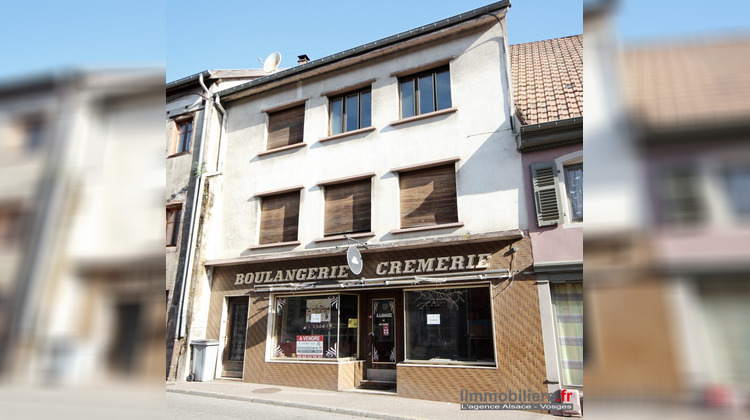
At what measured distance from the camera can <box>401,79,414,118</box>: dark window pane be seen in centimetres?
1443

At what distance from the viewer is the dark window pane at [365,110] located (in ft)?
49.7

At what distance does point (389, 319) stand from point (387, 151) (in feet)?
16.9

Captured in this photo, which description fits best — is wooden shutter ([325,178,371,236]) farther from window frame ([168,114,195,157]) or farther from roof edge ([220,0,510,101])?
window frame ([168,114,195,157])

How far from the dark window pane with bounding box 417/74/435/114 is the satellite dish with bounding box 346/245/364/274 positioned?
4.80m

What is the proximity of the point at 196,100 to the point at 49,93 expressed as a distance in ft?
63.3

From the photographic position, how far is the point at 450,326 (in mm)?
12141

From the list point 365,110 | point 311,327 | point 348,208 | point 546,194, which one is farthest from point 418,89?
point 311,327

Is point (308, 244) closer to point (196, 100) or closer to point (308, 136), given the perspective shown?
point (308, 136)

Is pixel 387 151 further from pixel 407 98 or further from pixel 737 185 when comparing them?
pixel 737 185

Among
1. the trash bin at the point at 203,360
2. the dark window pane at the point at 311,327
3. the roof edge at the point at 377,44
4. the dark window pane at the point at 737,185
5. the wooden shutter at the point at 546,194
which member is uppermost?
the roof edge at the point at 377,44

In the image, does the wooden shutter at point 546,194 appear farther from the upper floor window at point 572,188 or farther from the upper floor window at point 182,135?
the upper floor window at point 182,135

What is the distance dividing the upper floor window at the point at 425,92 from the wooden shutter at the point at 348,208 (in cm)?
272

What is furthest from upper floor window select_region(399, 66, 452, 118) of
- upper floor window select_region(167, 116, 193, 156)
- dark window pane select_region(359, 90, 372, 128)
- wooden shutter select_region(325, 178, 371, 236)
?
upper floor window select_region(167, 116, 193, 156)

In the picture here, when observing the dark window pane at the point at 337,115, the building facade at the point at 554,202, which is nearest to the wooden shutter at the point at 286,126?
the dark window pane at the point at 337,115
